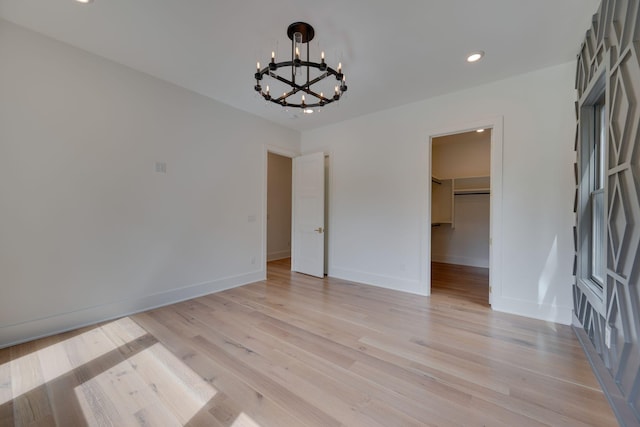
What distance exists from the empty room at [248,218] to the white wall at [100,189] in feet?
0.06

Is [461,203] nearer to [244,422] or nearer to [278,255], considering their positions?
[278,255]

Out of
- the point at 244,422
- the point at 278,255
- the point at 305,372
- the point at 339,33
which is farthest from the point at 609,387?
the point at 278,255

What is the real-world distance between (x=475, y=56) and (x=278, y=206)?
505cm

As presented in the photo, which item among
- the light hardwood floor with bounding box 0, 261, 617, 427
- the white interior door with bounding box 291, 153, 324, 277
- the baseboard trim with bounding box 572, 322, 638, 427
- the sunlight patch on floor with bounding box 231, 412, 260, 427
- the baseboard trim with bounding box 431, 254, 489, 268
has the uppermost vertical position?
the white interior door with bounding box 291, 153, 324, 277

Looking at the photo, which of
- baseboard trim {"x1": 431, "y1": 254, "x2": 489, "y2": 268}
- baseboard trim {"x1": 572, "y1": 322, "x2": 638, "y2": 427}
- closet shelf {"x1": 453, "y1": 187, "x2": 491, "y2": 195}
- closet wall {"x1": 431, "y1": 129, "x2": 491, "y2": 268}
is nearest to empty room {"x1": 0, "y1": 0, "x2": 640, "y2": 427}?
baseboard trim {"x1": 572, "y1": 322, "x2": 638, "y2": 427}

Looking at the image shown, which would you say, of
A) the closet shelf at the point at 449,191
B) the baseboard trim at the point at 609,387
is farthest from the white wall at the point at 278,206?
the baseboard trim at the point at 609,387

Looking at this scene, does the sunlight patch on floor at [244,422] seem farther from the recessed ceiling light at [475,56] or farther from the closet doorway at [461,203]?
the closet doorway at [461,203]

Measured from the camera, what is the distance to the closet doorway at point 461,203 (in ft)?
18.1

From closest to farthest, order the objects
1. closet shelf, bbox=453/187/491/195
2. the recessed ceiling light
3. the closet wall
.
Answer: the recessed ceiling light
closet shelf, bbox=453/187/491/195
the closet wall

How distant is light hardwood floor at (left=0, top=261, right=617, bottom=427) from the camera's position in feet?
5.08

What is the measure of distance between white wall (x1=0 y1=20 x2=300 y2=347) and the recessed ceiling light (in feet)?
10.5

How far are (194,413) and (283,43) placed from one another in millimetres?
3012

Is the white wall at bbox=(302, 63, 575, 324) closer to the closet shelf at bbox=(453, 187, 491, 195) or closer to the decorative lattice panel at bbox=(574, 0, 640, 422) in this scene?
the decorative lattice panel at bbox=(574, 0, 640, 422)

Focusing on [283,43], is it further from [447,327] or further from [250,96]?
[447,327]
